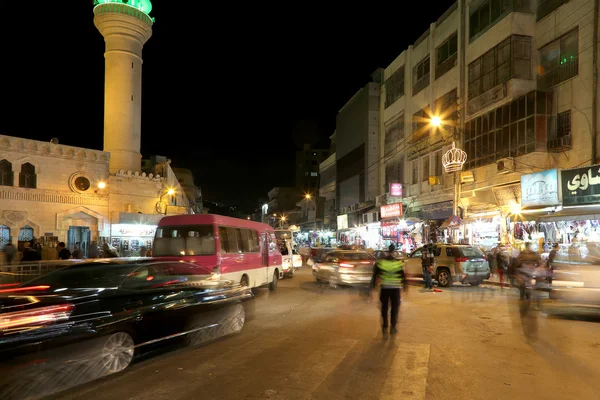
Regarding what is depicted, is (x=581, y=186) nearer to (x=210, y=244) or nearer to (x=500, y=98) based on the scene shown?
(x=500, y=98)

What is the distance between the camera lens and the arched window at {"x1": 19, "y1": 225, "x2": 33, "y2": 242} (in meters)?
28.1

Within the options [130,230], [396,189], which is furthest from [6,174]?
[396,189]

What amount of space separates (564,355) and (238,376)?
5.20 m

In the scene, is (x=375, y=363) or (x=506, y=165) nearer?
(x=375, y=363)

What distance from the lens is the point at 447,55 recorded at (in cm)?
3114

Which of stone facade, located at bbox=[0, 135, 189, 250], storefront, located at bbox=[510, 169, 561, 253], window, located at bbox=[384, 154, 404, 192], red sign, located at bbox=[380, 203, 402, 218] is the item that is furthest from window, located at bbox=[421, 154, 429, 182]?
stone facade, located at bbox=[0, 135, 189, 250]

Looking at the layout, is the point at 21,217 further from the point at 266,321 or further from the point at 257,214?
the point at 257,214

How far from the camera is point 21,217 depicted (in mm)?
27969

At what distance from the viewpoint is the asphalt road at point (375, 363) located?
5.74m

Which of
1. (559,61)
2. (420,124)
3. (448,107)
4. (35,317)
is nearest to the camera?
(35,317)

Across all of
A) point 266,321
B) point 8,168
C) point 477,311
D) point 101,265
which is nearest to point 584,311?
point 477,311

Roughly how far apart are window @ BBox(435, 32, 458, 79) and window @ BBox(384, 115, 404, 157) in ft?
22.8

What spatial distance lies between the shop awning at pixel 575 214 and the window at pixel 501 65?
7.45 meters

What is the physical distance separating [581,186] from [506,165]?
5.40 meters
